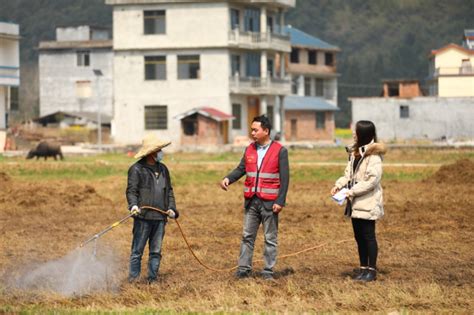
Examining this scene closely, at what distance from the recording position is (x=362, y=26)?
144 m

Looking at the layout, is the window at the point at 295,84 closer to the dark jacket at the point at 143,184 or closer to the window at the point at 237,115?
the window at the point at 237,115

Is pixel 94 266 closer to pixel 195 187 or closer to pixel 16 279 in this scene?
pixel 16 279

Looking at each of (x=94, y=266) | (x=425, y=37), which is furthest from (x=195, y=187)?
(x=425, y=37)

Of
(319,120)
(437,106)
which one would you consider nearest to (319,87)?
(319,120)

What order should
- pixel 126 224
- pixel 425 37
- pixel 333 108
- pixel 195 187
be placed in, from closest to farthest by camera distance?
pixel 126 224 → pixel 195 187 → pixel 333 108 → pixel 425 37

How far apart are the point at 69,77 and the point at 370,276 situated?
267ft

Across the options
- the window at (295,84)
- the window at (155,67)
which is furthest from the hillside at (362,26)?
the window at (155,67)

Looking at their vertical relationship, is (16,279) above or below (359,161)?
below

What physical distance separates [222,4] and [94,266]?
54.6m

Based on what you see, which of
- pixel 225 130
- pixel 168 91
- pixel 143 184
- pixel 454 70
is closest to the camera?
pixel 143 184

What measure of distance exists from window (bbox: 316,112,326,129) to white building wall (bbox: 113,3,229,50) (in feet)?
72.4

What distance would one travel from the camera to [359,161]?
1493 cm

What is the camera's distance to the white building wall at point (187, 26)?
228 ft

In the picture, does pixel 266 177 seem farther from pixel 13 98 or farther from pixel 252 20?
pixel 13 98
